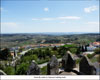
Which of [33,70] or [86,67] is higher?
[33,70]

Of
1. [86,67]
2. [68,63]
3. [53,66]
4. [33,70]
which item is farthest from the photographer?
[68,63]

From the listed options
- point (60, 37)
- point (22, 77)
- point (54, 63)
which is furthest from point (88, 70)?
point (60, 37)

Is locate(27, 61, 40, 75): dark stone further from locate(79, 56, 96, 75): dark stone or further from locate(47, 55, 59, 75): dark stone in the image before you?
locate(79, 56, 96, 75): dark stone

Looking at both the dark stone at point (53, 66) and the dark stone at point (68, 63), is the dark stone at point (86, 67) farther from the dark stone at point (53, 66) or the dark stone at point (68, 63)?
the dark stone at point (53, 66)

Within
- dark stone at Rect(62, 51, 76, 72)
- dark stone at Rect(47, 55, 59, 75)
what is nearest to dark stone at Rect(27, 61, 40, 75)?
dark stone at Rect(47, 55, 59, 75)

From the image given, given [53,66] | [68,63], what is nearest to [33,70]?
[53,66]

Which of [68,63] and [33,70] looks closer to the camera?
[33,70]

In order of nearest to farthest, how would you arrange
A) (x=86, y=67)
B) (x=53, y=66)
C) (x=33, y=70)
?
(x=33, y=70), (x=53, y=66), (x=86, y=67)

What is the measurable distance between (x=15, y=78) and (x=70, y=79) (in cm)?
80

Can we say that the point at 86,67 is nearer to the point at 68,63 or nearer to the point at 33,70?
the point at 68,63

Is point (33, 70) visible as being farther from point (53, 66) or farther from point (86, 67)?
point (86, 67)

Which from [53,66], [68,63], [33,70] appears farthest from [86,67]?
[33,70]

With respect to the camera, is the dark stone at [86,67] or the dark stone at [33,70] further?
the dark stone at [86,67]

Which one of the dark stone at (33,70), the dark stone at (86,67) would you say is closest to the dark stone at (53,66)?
the dark stone at (33,70)
